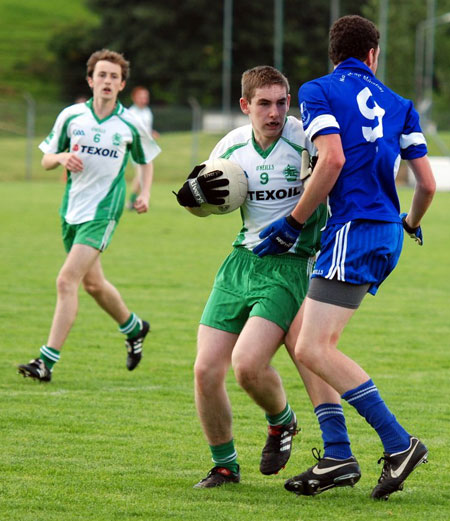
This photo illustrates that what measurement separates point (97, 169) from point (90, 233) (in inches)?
21.5

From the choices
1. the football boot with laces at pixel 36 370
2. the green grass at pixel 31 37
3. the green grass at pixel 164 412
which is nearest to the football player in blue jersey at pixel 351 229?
the green grass at pixel 164 412

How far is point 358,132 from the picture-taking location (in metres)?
5.00

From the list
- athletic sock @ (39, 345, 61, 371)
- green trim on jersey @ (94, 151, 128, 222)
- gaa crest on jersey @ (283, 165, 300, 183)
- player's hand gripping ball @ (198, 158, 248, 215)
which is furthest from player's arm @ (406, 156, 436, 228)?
green trim on jersey @ (94, 151, 128, 222)

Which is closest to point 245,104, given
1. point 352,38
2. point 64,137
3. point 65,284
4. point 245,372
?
point 352,38

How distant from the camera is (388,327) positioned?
10.3m

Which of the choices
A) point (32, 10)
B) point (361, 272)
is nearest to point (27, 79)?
point (32, 10)

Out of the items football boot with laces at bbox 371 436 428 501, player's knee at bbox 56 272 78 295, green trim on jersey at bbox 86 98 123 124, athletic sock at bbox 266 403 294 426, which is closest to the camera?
football boot with laces at bbox 371 436 428 501

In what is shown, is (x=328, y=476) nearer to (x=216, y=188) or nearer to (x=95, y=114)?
(x=216, y=188)

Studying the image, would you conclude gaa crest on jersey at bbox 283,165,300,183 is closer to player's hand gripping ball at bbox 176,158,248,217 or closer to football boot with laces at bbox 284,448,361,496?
player's hand gripping ball at bbox 176,158,248,217

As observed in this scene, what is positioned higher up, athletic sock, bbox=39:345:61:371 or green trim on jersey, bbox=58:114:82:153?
green trim on jersey, bbox=58:114:82:153

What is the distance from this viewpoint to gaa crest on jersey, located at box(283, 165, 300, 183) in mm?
5492

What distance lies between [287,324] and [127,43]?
60.7 meters

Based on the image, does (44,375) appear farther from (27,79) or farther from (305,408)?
(27,79)

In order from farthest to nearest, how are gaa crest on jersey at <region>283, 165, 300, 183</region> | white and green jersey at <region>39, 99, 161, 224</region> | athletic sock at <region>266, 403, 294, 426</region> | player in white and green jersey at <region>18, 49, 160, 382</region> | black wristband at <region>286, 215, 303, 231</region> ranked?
white and green jersey at <region>39, 99, 161, 224</region> → player in white and green jersey at <region>18, 49, 160, 382</region> → athletic sock at <region>266, 403, 294, 426</region> → gaa crest on jersey at <region>283, 165, 300, 183</region> → black wristband at <region>286, 215, 303, 231</region>
